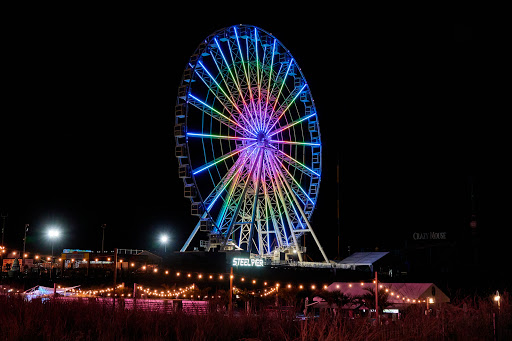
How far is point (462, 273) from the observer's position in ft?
208

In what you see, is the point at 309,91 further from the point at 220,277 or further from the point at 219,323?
the point at 219,323

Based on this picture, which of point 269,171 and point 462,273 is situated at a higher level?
point 269,171

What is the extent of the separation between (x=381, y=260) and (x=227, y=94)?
24.7 meters

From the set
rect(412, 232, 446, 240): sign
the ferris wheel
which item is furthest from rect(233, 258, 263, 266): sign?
rect(412, 232, 446, 240): sign

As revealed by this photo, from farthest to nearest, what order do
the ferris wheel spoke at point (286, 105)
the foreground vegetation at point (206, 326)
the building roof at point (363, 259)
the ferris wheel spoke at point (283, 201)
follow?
the building roof at point (363, 259) → the ferris wheel spoke at point (283, 201) → the ferris wheel spoke at point (286, 105) → the foreground vegetation at point (206, 326)

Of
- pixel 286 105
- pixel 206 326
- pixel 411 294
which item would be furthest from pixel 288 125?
pixel 206 326

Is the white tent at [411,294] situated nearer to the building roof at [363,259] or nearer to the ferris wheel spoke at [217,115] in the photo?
the ferris wheel spoke at [217,115]

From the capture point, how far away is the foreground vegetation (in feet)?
39.8

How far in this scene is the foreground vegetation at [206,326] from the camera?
1212cm

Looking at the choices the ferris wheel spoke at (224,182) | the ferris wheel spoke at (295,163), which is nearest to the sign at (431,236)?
the ferris wheel spoke at (295,163)

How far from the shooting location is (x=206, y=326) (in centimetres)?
1262

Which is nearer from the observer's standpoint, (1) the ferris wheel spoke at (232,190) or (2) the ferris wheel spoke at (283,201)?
(1) the ferris wheel spoke at (232,190)

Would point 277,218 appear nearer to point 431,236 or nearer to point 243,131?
point 243,131

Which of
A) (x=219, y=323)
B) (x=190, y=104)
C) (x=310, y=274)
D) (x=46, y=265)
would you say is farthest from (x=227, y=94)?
(x=219, y=323)
